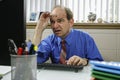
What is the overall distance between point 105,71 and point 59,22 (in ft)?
4.02

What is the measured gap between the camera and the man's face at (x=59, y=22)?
6.49 feet

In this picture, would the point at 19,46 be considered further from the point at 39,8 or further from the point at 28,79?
the point at 39,8

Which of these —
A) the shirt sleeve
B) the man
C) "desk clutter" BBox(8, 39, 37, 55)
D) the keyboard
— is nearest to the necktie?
the man

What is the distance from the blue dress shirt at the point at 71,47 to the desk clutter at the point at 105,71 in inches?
41.4

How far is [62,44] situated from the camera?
6.58ft

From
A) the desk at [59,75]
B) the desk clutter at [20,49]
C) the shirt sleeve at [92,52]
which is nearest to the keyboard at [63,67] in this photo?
the desk at [59,75]

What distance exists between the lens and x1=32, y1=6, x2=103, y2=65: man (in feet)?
6.45

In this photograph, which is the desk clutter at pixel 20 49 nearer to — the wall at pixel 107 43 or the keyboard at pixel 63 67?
the keyboard at pixel 63 67

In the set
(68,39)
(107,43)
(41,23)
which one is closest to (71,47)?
(68,39)

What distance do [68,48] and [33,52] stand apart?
116 centimetres

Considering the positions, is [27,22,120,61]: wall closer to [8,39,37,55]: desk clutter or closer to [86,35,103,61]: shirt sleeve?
[86,35,103,61]: shirt sleeve

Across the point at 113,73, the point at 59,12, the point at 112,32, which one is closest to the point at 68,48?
the point at 59,12

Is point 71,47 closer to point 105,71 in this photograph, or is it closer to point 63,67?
point 63,67

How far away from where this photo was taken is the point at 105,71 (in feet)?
2.64
